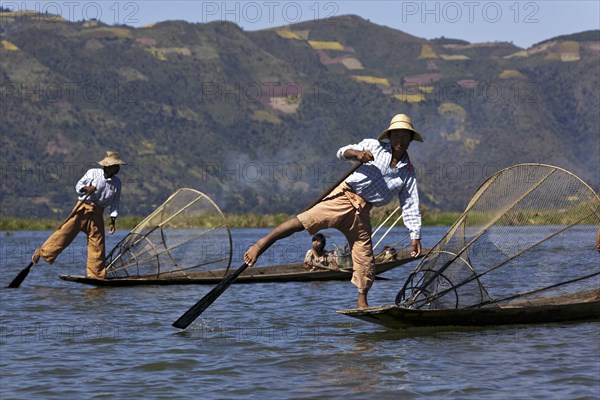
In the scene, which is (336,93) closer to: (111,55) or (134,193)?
(111,55)

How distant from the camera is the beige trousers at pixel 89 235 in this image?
14516 millimetres

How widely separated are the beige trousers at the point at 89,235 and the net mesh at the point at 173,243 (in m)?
0.61

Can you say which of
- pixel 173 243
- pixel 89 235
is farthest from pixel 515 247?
pixel 173 243

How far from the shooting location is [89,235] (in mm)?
14562

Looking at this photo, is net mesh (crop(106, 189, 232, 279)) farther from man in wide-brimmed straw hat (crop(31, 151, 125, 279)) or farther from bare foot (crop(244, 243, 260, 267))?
bare foot (crop(244, 243, 260, 267))

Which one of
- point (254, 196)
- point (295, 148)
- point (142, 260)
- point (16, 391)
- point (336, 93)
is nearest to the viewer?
point (16, 391)

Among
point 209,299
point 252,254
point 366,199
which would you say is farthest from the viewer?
point 209,299

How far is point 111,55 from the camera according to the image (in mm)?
183500

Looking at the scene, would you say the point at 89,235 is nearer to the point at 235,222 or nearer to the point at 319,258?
the point at 319,258

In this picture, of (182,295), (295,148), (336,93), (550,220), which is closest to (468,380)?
(550,220)

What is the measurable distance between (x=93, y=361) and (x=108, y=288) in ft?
20.6

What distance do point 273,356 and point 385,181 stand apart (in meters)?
1.87

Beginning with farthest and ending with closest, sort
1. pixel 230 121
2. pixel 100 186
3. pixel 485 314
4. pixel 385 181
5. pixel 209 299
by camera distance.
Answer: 1. pixel 230 121
2. pixel 100 186
3. pixel 209 299
4. pixel 485 314
5. pixel 385 181

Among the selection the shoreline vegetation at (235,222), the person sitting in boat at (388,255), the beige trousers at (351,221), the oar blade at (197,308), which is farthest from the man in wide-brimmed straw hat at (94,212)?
the shoreline vegetation at (235,222)
